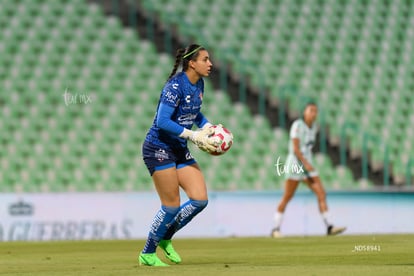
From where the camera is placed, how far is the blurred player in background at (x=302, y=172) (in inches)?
634

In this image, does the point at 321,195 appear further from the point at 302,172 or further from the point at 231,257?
the point at 231,257

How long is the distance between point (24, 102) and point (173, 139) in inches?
394

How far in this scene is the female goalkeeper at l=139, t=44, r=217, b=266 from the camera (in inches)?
390

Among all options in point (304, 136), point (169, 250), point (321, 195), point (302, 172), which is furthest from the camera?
point (304, 136)

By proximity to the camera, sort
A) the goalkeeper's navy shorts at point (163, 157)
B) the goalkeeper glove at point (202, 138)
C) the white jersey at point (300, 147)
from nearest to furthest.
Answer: the goalkeeper glove at point (202, 138)
the goalkeeper's navy shorts at point (163, 157)
the white jersey at point (300, 147)

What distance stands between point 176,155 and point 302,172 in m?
6.32

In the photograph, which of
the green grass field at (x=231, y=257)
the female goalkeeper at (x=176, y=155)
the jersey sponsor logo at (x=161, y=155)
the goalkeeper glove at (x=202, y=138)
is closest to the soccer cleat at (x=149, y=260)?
the female goalkeeper at (x=176, y=155)

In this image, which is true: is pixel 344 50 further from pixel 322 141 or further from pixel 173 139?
pixel 173 139

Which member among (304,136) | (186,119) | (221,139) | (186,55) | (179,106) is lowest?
(304,136)

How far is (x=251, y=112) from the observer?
20906mm

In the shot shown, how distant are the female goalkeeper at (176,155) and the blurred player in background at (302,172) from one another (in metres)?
6.07

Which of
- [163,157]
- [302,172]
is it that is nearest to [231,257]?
[163,157]

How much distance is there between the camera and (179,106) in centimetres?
1001

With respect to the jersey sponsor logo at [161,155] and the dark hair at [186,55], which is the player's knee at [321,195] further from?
the jersey sponsor logo at [161,155]
